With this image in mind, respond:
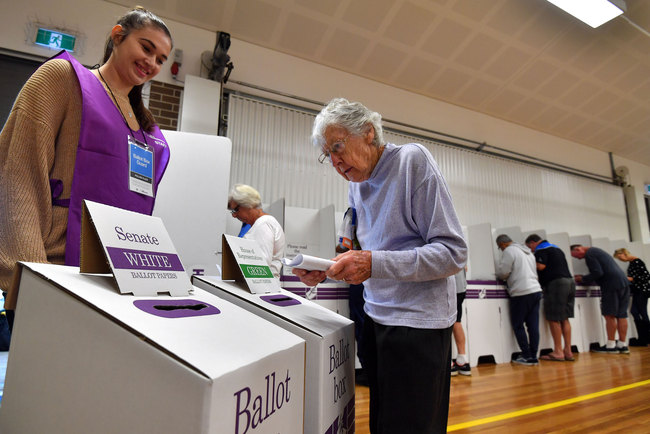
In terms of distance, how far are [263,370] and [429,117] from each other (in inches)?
208

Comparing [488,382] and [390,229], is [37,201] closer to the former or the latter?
[390,229]

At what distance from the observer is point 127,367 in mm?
336

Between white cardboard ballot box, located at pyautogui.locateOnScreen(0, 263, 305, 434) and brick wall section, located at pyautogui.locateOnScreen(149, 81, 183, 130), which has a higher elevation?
brick wall section, located at pyautogui.locateOnScreen(149, 81, 183, 130)

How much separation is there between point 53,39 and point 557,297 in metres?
5.56

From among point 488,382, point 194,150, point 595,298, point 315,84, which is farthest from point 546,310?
point 194,150

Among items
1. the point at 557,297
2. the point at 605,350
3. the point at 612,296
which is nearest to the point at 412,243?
the point at 557,297

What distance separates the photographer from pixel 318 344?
61 centimetres

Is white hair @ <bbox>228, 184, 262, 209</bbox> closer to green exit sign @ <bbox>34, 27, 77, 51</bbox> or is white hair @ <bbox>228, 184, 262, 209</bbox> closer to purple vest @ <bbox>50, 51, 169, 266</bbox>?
purple vest @ <bbox>50, 51, 169, 266</bbox>

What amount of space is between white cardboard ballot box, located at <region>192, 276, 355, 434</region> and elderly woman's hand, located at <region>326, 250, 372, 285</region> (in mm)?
102

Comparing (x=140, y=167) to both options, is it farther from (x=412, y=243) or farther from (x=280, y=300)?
(x=412, y=243)

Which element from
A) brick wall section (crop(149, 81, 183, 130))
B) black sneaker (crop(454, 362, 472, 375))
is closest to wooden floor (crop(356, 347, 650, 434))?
black sneaker (crop(454, 362, 472, 375))

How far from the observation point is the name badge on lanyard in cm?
81

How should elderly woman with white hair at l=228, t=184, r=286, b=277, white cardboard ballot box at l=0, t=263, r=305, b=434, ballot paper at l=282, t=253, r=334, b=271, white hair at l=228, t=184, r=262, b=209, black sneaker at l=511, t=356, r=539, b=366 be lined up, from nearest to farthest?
1. white cardboard ballot box at l=0, t=263, r=305, b=434
2. ballot paper at l=282, t=253, r=334, b=271
3. elderly woman with white hair at l=228, t=184, r=286, b=277
4. white hair at l=228, t=184, r=262, b=209
5. black sneaker at l=511, t=356, r=539, b=366

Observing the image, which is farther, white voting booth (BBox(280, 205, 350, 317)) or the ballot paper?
white voting booth (BBox(280, 205, 350, 317))
